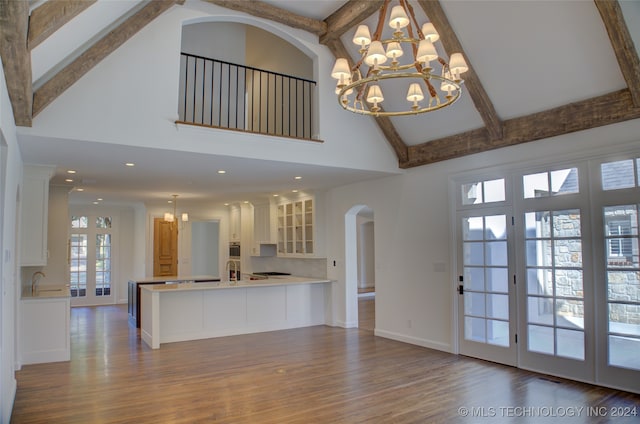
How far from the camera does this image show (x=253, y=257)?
429 inches

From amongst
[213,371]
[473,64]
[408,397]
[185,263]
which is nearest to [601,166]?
[473,64]

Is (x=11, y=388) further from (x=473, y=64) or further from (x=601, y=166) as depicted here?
(x=601, y=166)

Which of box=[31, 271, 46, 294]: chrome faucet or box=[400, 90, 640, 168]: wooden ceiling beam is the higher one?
box=[400, 90, 640, 168]: wooden ceiling beam

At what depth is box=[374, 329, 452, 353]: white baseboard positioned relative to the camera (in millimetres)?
6158

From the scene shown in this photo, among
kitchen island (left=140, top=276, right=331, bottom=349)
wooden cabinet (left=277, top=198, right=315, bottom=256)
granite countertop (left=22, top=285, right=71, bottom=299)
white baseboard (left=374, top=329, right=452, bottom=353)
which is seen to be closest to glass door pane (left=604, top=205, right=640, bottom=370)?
white baseboard (left=374, top=329, right=452, bottom=353)

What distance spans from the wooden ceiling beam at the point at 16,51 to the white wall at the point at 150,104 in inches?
21.5

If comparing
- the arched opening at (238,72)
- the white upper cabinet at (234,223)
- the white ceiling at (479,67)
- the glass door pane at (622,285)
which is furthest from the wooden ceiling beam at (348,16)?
the white upper cabinet at (234,223)

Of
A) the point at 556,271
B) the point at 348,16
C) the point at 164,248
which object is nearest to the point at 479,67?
the point at 348,16

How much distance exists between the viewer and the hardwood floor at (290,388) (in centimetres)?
387

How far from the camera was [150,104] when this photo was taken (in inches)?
195

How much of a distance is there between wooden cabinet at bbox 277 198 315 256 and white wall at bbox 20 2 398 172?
2.77m

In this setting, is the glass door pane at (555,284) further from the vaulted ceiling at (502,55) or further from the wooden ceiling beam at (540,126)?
the vaulted ceiling at (502,55)

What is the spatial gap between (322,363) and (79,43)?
4.37 m

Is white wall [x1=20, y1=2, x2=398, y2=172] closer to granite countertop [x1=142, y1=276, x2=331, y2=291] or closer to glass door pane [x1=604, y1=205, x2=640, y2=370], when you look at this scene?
granite countertop [x1=142, y1=276, x2=331, y2=291]
